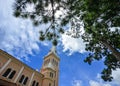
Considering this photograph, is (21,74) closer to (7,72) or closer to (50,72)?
(7,72)

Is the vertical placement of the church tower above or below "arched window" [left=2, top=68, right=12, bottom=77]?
above

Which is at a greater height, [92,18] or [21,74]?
[21,74]

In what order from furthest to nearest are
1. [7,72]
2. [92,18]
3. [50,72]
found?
[50,72] → [7,72] → [92,18]

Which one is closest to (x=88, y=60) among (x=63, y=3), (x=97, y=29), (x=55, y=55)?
(x=97, y=29)

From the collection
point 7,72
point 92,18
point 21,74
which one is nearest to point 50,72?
point 21,74

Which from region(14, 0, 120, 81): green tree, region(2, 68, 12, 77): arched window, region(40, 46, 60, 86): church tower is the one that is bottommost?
region(14, 0, 120, 81): green tree

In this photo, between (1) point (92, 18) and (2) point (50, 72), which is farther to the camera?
(2) point (50, 72)

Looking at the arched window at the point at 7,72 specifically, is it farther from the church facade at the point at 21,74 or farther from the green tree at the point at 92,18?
the green tree at the point at 92,18

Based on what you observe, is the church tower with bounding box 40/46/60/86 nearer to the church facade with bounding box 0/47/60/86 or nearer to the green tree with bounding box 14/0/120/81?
the church facade with bounding box 0/47/60/86

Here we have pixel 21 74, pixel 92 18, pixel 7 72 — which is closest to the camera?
pixel 92 18

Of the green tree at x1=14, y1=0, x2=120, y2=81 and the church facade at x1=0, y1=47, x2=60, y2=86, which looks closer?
the green tree at x1=14, y1=0, x2=120, y2=81

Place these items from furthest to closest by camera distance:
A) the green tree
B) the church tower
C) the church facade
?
the church tower, the church facade, the green tree

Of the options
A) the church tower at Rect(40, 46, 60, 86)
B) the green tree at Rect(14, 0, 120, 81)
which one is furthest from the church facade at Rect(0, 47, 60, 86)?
the green tree at Rect(14, 0, 120, 81)

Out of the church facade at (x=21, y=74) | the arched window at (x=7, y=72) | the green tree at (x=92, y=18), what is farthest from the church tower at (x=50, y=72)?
the green tree at (x=92, y=18)
